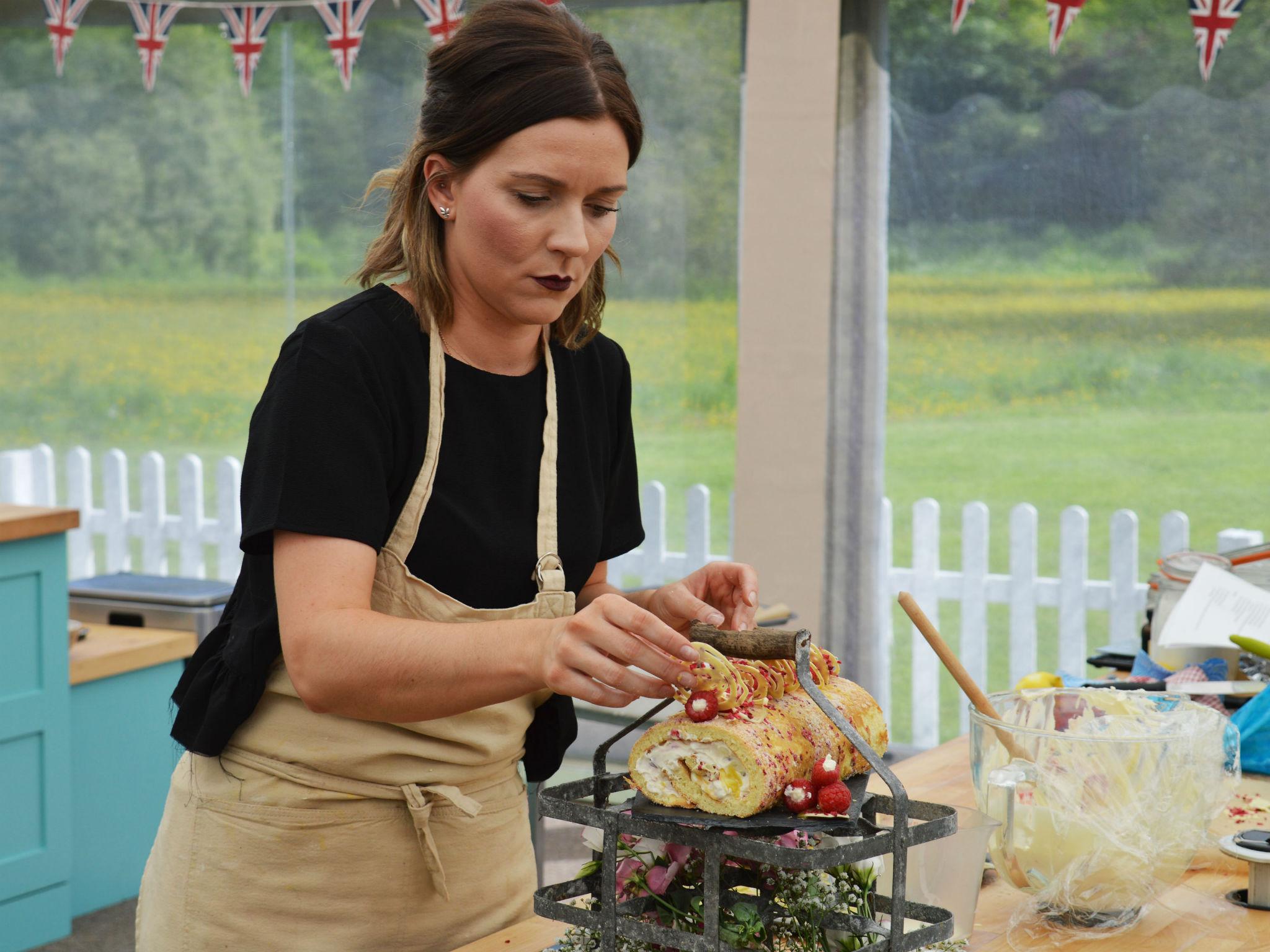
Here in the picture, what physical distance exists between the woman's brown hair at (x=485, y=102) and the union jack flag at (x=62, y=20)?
4812 mm

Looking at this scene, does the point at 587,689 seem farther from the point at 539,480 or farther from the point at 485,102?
the point at 485,102

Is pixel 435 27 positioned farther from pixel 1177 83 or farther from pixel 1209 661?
pixel 1209 661

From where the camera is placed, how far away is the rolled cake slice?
1.11 meters

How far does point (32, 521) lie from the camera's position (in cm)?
334

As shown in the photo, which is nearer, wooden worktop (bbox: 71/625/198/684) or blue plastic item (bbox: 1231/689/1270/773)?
blue plastic item (bbox: 1231/689/1270/773)

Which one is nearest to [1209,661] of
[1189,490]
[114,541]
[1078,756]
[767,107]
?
[1078,756]

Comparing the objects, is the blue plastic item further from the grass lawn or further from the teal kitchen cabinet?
the teal kitchen cabinet

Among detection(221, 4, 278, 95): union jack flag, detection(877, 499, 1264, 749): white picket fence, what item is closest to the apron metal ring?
detection(877, 499, 1264, 749): white picket fence

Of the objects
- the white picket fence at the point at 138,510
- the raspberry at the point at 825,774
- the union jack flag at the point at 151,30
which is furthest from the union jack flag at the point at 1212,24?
the white picket fence at the point at 138,510

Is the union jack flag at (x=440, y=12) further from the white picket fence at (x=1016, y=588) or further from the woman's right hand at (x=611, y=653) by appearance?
the woman's right hand at (x=611, y=653)

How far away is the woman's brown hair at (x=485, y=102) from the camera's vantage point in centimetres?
134

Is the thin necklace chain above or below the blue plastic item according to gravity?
above

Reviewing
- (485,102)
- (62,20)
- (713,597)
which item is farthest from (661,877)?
(62,20)

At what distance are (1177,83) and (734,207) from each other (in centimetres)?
149
